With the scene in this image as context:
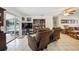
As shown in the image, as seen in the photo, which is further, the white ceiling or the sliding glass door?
the sliding glass door

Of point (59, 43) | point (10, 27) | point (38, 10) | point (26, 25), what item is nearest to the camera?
point (38, 10)

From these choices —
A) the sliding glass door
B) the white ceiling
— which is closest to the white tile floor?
the sliding glass door

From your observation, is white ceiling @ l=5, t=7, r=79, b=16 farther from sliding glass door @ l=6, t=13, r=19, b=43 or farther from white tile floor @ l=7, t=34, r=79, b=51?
white tile floor @ l=7, t=34, r=79, b=51

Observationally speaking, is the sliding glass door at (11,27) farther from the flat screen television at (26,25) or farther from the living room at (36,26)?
the flat screen television at (26,25)

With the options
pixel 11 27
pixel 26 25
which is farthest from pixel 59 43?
pixel 11 27

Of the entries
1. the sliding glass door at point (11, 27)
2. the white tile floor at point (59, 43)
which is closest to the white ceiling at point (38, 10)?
the sliding glass door at point (11, 27)

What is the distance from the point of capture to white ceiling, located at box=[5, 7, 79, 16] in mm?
2307

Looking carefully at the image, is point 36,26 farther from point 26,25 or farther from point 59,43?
point 59,43

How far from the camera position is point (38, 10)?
2420 millimetres

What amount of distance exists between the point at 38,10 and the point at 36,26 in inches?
17.9

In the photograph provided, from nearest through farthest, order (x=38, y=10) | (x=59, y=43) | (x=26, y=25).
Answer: (x=38, y=10), (x=26, y=25), (x=59, y=43)

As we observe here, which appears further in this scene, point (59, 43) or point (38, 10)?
point (59, 43)

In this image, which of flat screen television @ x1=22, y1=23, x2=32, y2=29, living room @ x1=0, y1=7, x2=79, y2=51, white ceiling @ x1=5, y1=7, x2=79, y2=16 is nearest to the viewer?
white ceiling @ x1=5, y1=7, x2=79, y2=16

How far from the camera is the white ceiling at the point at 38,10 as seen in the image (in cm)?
231
